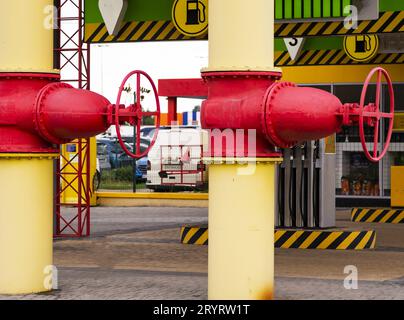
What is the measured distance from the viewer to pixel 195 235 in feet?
63.4

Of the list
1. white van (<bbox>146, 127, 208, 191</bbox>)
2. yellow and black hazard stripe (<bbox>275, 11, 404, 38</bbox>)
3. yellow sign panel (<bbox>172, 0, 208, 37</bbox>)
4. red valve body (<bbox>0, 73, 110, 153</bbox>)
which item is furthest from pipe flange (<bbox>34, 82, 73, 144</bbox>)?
white van (<bbox>146, 127, 208, 191</bbox>)

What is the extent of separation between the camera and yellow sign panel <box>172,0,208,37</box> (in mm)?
17516

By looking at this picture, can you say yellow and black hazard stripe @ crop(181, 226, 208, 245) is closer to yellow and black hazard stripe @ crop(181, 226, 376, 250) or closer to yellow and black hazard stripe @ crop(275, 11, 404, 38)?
yellow and black hazard stripe @ crop(181, 226, 376, 250)

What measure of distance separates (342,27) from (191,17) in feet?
8.41

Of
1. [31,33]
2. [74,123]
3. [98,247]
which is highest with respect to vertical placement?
[31,33]

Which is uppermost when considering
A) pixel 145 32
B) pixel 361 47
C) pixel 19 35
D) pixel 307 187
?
pixel 361 47

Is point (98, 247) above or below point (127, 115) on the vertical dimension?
below

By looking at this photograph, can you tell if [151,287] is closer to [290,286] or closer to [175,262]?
[290,286]

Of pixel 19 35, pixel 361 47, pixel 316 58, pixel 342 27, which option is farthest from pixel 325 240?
pixel 19 35

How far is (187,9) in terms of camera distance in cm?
1759

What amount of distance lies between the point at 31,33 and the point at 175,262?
537cm

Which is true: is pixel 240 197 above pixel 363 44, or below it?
below

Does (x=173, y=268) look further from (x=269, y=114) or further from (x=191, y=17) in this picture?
(x=269, y=114)
